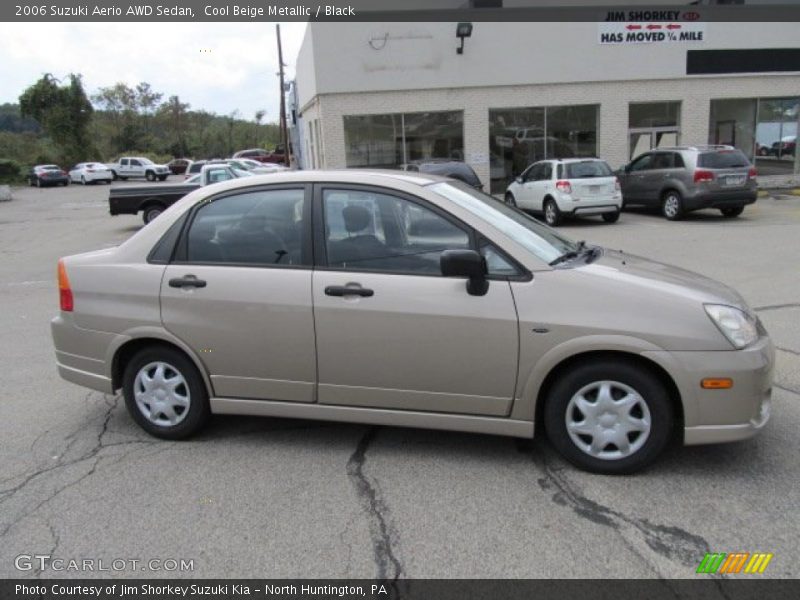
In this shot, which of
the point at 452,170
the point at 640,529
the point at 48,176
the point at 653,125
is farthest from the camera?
the point at 48,176

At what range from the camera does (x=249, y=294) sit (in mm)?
3928

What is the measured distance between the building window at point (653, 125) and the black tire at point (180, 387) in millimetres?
20722

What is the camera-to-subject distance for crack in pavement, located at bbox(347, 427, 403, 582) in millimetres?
2898

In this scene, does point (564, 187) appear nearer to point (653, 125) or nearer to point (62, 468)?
point (653, 125)

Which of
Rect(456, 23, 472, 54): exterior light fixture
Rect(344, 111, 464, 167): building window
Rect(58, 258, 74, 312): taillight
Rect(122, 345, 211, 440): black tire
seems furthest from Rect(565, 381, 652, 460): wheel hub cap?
Rect(456, 23, 472, 54): exterior light fixture

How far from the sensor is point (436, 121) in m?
21.3

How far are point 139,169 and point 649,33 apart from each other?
39.4 m

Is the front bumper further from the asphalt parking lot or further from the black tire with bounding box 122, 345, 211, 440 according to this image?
the black tire with bounding box 122, 345, 211, 440

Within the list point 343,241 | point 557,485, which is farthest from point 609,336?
point 343,241

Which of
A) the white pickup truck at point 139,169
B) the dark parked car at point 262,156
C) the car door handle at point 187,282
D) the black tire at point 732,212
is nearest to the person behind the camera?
the car door handle at point 187,282

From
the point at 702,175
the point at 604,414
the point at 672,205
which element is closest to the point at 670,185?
the point at 672,205
